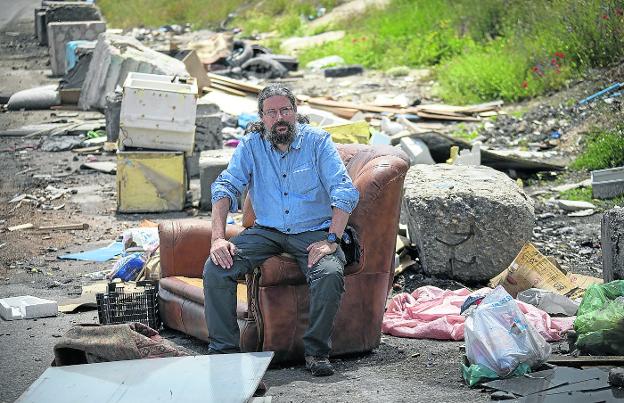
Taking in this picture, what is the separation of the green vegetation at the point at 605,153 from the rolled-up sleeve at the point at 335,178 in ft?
21.0

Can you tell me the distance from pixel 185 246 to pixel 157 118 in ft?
15.2

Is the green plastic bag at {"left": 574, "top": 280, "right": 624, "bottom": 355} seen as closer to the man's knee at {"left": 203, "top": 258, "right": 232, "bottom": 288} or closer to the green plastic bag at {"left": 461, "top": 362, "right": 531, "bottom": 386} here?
the green plastic bag at {"left": 461, "top": 362, "right": 531, "bottom": 386}

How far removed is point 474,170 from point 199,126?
17.0 ft

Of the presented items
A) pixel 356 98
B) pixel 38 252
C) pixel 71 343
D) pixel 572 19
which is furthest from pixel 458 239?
pixel 356 98

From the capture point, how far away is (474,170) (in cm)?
962

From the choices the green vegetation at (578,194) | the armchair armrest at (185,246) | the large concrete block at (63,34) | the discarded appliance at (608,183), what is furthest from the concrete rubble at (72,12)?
the armchair armrest at (185,246)

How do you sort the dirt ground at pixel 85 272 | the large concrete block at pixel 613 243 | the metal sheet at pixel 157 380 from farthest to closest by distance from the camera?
the large concrete block at pixel 613 243
the dirt ground at pixel 85 272
the metal sheet at pixel 157 380

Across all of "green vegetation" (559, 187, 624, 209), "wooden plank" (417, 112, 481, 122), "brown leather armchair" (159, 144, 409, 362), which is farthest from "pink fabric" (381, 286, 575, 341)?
"wooden plank" (417, 112, 481, 122)

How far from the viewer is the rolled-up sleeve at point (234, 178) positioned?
7289mm

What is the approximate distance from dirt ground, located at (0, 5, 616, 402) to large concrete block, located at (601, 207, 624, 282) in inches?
38.6

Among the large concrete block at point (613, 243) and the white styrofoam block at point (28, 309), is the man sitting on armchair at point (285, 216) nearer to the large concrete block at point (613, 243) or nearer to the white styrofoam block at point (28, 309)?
the white styrofoam block at point (28, 309)

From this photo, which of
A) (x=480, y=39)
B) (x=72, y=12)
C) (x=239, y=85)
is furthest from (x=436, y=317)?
(x=72, y=12)

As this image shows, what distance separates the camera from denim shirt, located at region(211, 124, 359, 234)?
7.17m

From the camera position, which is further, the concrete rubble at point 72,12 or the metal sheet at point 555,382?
the concrete rubble at point 72,12
